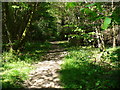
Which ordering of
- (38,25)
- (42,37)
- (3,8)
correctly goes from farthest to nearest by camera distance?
1. (42,37)
2. (38,25)
3. (3,8)

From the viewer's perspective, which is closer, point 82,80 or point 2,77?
point 82,80

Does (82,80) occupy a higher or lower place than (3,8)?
lower

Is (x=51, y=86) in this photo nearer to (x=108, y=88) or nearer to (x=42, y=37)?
(x=108, y=88)

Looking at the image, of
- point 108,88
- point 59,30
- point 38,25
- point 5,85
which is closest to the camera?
point 108,88

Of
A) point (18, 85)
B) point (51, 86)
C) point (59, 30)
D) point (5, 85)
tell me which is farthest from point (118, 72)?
point (59, 30)

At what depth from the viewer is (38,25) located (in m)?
24.0

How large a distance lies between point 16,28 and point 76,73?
10.5 m

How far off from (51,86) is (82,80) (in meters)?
1.21

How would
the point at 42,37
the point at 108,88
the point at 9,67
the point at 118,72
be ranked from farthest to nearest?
the point at 42,37 → the point at 9,67 → the point at 118,72 → the point at 108,88

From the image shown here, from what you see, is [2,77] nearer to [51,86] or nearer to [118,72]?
[51,86]

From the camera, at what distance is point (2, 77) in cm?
548

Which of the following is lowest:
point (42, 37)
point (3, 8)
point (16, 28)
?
point (42, 37)

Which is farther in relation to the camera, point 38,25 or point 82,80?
point 38,25

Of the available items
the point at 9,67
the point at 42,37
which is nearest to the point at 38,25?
the point at 42,37
